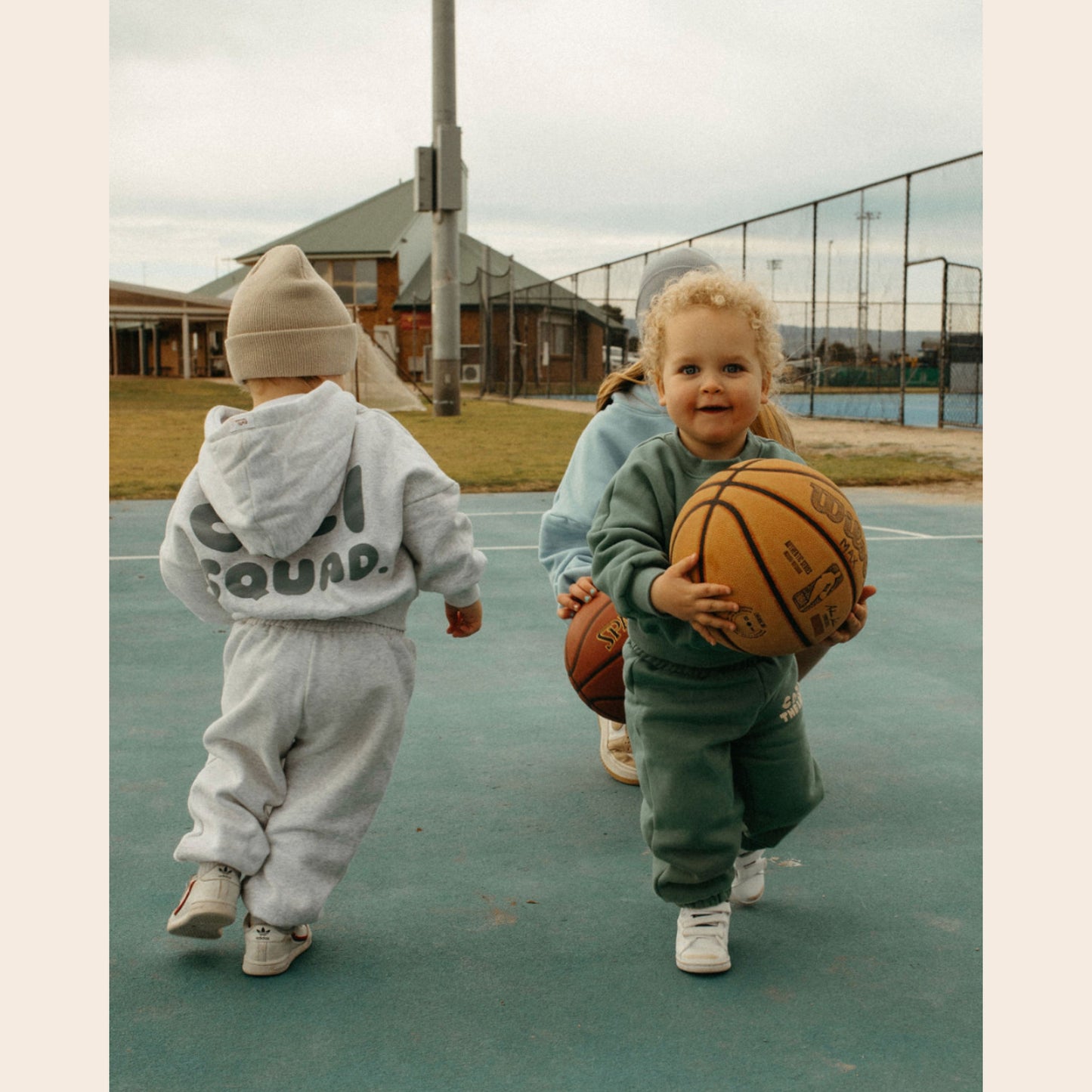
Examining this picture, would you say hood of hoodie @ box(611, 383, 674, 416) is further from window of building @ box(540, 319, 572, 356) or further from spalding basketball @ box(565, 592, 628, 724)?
window of building @ box(540, 319, 572, 356)

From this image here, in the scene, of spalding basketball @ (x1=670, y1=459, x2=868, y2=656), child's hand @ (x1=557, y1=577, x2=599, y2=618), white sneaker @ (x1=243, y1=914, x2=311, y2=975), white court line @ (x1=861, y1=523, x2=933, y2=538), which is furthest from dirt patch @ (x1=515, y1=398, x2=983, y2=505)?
white sneaker @ (x1=243, y1=914, x2=311, y2=975)

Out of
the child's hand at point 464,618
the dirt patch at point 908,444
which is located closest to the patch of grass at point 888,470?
the dirt patch at point 908,444

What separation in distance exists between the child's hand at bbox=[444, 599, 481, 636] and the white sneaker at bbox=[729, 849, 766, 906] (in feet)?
2.71

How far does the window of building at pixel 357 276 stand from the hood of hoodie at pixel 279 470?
4429 cm

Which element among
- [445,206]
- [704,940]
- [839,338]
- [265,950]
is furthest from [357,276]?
[704,940]

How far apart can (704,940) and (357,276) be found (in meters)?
45.3

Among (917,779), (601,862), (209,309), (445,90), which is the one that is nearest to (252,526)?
(601,862)

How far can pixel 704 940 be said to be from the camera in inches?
101

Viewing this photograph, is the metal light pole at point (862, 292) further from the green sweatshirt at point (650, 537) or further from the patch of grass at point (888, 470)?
the green sweatshirt at point (650, 537)

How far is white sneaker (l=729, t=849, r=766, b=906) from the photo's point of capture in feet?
9.48

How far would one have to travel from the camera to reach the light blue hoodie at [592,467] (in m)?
3.48

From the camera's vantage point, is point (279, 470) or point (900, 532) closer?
point (279, 470)

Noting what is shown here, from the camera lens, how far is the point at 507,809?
346cm

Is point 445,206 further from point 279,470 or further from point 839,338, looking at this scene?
point 279,470
